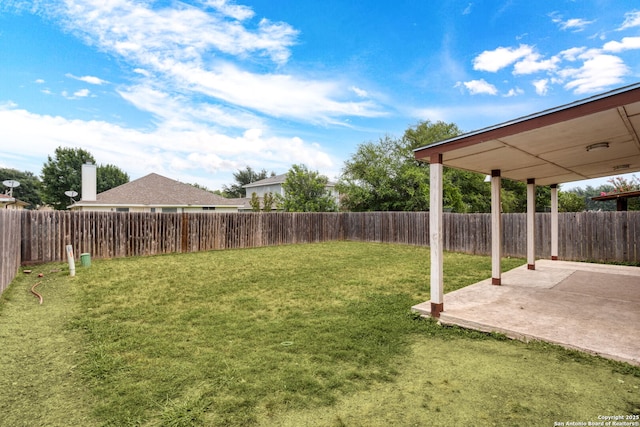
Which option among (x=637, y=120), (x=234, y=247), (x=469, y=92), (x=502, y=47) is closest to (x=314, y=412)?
(x=637, y=120)

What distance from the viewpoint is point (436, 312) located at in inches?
154

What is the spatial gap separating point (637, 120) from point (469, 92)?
1387 centimetres

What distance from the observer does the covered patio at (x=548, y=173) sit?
2986mm

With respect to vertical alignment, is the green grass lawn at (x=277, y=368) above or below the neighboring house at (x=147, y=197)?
below

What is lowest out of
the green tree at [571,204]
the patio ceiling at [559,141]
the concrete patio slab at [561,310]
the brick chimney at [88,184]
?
the concrete patio slab at [561,310]

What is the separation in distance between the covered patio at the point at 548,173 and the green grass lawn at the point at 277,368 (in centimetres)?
54

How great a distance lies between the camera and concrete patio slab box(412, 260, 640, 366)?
3080mm

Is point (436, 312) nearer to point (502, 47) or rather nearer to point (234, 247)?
point (234, 247)

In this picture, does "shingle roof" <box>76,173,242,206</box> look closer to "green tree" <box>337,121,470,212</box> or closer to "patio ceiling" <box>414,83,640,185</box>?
"green tree" <box>337,121,470,212</box>

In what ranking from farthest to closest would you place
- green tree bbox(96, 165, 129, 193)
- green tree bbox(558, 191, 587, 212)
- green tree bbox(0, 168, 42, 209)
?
1. green tree bbox(0, 168, 42, 209)
2. green tree bbox(96, 165, 129, 193)
3. green tree bbox(558, 191, 587, 212)

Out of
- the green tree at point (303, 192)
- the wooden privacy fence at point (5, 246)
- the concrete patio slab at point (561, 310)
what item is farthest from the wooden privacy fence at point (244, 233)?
the green tree at point (303, 192)

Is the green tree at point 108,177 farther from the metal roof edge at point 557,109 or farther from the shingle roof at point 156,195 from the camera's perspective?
the metal roof edge at point 557,109

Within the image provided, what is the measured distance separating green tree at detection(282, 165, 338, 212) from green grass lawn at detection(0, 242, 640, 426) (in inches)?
624

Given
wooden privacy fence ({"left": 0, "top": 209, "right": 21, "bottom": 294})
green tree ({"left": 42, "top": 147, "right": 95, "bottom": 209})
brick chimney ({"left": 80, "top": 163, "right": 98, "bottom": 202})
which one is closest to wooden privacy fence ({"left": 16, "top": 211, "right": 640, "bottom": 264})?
wooden privacy fence ({"left": 0, "top": 209, "right": 21, "bottom": 294})
